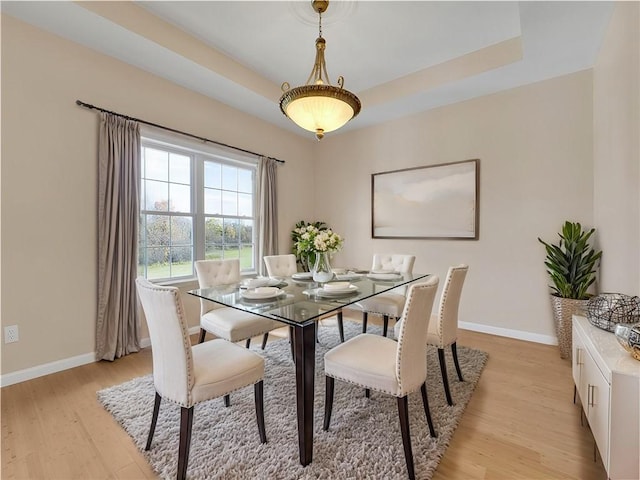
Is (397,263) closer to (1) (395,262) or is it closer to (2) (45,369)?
(1) (395,262)

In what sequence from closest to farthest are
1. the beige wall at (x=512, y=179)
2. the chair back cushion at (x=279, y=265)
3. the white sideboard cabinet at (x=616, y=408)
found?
the white sideboard cabinet at (x=616, y=408)
the beige wall at (x=512, y=179)
the chair back cushion at (x=279, y=265)

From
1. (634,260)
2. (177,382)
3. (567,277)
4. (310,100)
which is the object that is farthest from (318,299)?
(567,277)

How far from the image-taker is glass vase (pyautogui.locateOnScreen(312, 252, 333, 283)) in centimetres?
250

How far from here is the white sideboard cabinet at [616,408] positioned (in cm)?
118

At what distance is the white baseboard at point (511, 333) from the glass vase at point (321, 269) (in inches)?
88.1

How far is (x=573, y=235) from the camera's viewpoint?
9.34 feet

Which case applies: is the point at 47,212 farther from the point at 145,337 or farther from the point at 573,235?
the point at 573,235

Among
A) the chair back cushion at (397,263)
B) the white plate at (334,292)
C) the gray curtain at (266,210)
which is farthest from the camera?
the gray curtain at (266,210)

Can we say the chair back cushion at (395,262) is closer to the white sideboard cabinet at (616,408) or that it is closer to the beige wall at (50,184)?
the white sideboard cabinet at (616,408)

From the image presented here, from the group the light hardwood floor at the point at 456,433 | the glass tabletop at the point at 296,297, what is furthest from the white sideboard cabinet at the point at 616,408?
the glass tabletop at the point at 296,297

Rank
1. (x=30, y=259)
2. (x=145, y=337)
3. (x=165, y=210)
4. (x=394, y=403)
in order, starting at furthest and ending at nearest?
(x=165, y=210), (x=145, y=337), (x=30, y=259), (x=394, y=403)

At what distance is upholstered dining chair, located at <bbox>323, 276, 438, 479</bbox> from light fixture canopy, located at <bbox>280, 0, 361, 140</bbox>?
1454 millimetres

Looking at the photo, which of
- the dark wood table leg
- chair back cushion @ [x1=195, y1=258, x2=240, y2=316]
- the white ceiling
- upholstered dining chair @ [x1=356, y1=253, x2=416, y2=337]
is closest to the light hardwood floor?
the dark wood table leg

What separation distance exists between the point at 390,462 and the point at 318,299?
937mm
